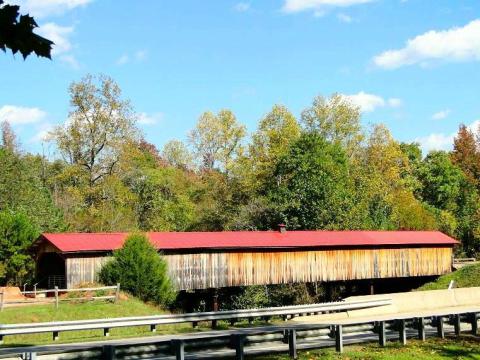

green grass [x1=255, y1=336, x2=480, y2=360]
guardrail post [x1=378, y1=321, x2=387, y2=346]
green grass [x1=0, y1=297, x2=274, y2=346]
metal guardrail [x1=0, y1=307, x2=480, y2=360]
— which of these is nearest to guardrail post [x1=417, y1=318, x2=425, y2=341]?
metal guardrail [x1=0, y1=307, x2=480, y2=360]

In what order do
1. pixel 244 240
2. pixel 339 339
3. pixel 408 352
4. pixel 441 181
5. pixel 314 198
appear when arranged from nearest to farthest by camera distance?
1. pixel 339 339
2. pixel 408 352
3. pixel 244 240
4. pixel 314 198
5. pixel 441 181

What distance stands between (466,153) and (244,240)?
174 ft

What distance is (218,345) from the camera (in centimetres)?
1291

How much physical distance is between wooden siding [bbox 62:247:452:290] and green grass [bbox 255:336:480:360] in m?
20.7

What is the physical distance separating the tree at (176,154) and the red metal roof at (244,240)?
46410 mm

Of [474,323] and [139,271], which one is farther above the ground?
[139,271]

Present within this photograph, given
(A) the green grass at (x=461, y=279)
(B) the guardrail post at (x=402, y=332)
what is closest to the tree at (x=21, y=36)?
(B) the guardrail post at (x=402, y=332)

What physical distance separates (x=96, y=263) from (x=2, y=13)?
2905 cm

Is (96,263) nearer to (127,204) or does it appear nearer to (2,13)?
(127,204)

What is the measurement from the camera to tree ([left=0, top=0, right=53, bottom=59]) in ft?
17.5

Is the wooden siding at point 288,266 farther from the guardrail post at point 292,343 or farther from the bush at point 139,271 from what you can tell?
the guardrail post at point 292,343

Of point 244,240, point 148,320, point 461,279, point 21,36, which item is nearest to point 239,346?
point 148,320

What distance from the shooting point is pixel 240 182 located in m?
64.1

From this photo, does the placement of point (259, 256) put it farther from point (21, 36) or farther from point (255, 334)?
point (21, 36)
